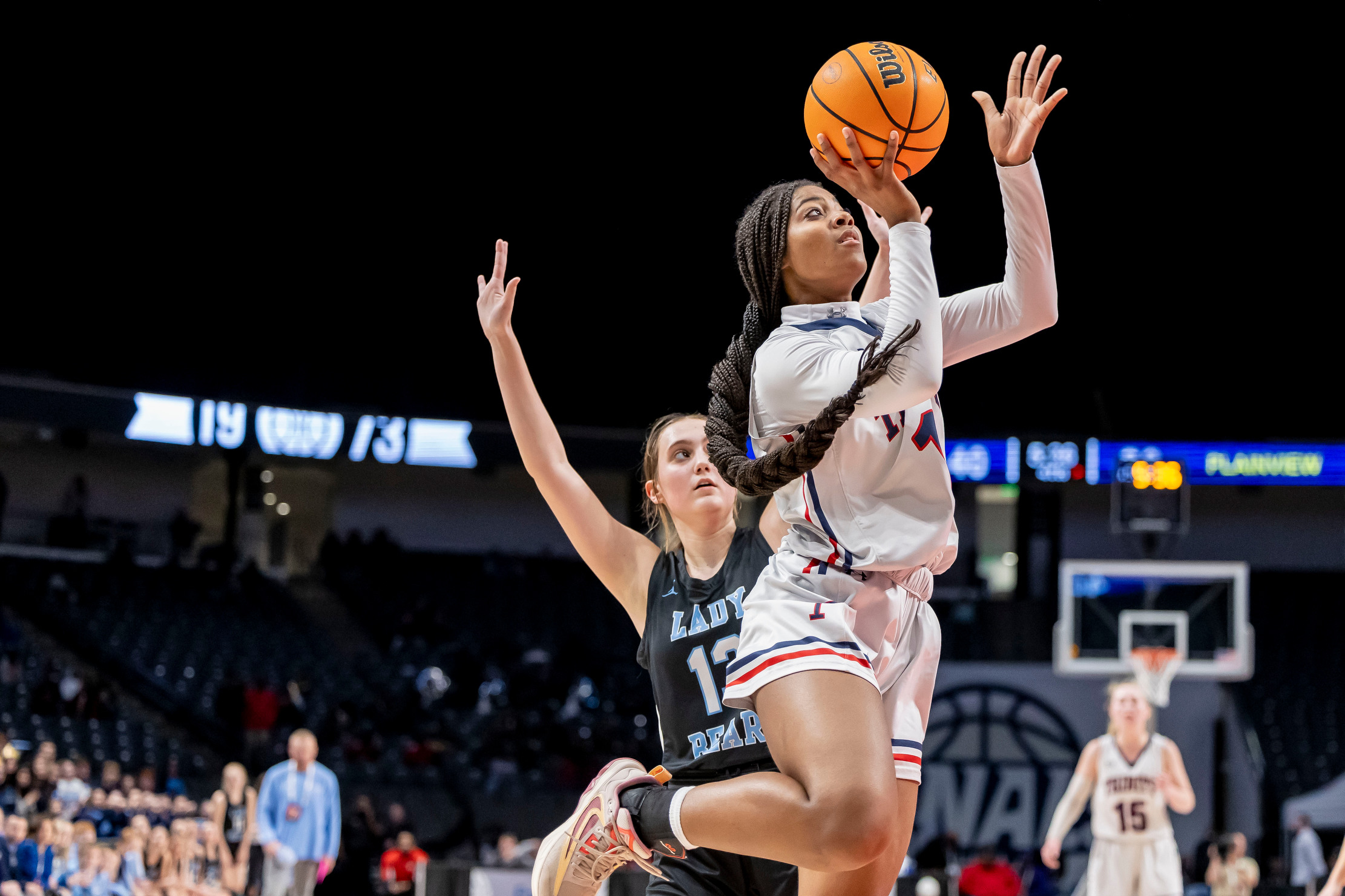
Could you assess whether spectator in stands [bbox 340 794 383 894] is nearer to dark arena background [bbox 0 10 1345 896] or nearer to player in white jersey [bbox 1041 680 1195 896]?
dark arena background [bbox 0 10 1345 896]

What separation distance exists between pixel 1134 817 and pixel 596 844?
5.81 meters

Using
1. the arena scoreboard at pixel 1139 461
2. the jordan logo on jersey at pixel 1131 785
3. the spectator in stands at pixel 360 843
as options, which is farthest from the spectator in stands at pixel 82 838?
the arena scoreboard at pixel 1139 461

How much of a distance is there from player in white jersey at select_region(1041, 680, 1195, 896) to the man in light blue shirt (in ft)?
17.4

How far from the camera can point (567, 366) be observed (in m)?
18.8

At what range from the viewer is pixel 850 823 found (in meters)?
2.72

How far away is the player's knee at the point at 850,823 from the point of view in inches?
107

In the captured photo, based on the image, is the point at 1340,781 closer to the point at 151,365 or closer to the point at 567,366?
the point at 567,366

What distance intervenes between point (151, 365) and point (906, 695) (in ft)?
50.7

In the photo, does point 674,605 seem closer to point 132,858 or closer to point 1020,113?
point 1020,113

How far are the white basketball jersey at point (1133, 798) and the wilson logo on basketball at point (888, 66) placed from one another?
618 centimetres

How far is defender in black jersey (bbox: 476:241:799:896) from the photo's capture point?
3.53 meters

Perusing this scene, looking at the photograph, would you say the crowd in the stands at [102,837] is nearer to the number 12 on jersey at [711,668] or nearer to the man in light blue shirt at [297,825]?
the man in light blue shirt at [297,825]

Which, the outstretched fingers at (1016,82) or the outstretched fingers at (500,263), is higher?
the outstretched fingers at (1016,82)

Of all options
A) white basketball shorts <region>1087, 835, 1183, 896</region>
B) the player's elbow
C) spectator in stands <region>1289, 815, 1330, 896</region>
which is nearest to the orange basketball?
the player's elbow
